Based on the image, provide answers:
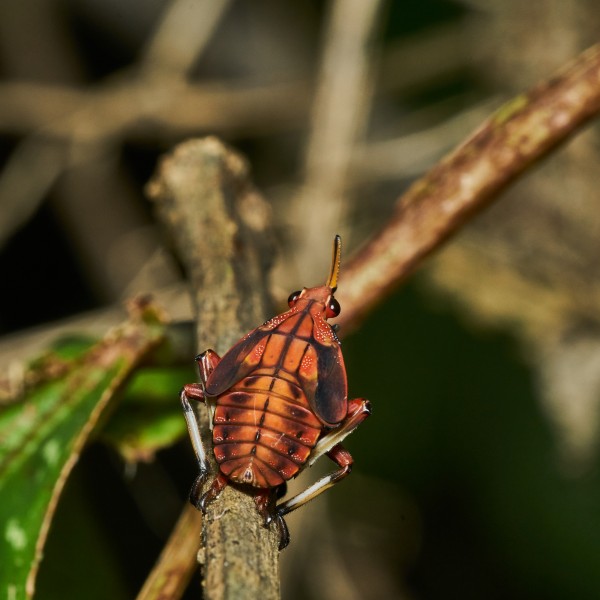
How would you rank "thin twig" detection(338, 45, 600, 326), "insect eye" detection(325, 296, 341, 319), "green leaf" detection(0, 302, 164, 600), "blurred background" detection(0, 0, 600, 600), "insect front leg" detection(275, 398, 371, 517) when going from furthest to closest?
"blurred background" detection(0, 0, 600, 600), "thin twig" detection(338, 45, 600, 326), "insect eye" detection(325, 296, 341, 319), "green leaf" detection(0, 302, 164, 600), "insect front leg" detection(275, 398, 371, 517)

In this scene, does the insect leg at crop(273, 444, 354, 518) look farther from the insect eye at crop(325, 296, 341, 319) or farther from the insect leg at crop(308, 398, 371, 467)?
the insect eye at crop(325, 296, 341, 319)

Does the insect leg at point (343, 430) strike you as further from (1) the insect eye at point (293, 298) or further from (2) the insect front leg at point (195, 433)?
(1) the insect eye at point (293, 298)

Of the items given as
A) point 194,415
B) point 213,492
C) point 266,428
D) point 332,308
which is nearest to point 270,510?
point 213,492

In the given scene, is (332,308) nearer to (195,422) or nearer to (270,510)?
(195,422)

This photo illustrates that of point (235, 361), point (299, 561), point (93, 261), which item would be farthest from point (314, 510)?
point (235, 361)

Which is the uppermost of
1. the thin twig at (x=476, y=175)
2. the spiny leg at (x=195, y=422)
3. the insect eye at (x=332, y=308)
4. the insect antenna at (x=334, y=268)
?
the thin twig at (x=476, y=175)

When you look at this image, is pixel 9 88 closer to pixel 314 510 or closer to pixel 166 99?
pixel 166 99

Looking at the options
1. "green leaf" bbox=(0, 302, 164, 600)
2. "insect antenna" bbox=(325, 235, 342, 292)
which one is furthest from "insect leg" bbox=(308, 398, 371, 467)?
"green leaf" bbox=(0, 302, 164, 600)

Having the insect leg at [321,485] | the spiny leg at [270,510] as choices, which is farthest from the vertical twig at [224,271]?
the insect leg at [321,485]
